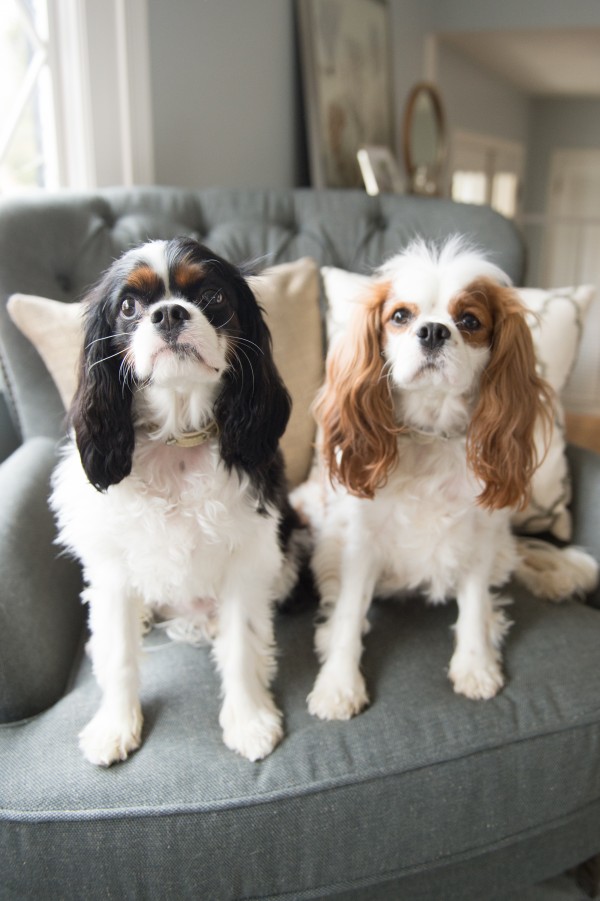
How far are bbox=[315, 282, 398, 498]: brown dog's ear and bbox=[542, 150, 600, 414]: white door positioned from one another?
15.0 feet

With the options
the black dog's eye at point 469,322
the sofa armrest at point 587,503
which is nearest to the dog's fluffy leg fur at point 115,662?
the black dog's eye at point 469,322

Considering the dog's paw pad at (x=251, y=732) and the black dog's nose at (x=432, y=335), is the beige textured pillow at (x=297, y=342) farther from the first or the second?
the dog's paw pad at (x=251, y=732)

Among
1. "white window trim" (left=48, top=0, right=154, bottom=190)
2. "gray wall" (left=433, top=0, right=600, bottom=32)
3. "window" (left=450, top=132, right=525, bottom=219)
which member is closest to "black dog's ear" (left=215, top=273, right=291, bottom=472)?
"white window trim" (left=48, top=0, right=154, bottom=190)

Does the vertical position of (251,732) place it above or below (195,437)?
below

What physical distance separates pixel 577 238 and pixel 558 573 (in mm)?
5651

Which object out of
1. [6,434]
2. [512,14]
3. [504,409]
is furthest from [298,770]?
[512,14]

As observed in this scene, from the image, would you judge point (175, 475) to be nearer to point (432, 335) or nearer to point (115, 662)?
point (115, 662)

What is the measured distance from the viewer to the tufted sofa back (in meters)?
1.71

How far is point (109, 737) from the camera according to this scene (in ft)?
3.88

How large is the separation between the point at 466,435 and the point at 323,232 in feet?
2.99

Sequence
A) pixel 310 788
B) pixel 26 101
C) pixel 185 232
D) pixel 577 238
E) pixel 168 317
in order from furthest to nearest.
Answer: pixel 577 238 → pixel 26 101 → pixel 185 232 → pixel 310 788 → pixel 168 317

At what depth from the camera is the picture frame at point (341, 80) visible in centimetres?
271

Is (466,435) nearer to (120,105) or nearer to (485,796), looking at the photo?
(485,796)

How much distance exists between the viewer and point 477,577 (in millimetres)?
1433
